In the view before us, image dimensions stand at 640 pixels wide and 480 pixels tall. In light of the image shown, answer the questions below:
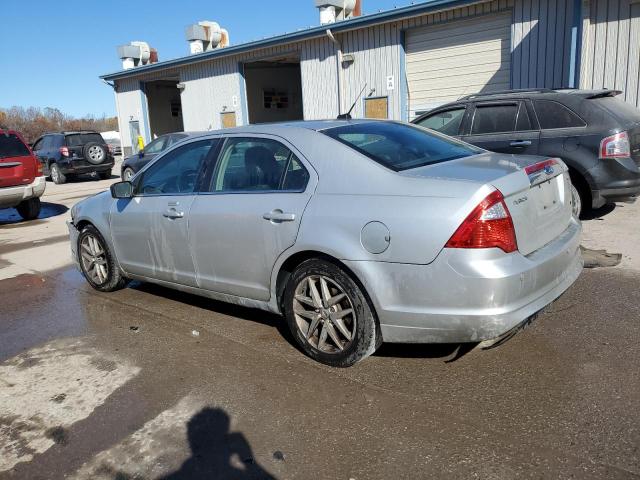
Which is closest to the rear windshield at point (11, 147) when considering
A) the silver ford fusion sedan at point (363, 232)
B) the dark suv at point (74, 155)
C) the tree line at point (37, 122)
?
the silver ford fusion sedan at point (363, 232)

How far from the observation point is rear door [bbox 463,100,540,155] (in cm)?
700

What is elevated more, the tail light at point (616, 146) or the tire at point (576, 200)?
the tail light at point (616, 146)

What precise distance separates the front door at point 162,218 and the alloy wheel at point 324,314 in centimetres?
116

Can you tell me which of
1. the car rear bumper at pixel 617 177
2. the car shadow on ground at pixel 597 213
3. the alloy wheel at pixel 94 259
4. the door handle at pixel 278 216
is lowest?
the car shadow on ground at pixel 597 213

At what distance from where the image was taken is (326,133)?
381 centimetres

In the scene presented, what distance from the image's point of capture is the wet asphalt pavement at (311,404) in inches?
106

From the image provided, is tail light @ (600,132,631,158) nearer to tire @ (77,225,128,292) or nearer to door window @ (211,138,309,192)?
door window @ (211,138,309,192)

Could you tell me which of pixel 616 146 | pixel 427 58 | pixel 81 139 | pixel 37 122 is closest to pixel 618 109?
pixel 616 146

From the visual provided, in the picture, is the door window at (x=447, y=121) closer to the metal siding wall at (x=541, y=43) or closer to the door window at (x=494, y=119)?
the door window at (x=494, y=119)

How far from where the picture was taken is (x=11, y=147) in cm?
1041

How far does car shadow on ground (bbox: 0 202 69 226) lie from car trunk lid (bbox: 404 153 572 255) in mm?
9977

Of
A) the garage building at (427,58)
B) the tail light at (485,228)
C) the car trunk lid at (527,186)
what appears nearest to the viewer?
the tail light at (485,228)

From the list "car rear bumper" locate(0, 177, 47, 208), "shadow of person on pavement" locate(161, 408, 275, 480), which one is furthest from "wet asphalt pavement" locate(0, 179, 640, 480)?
"car rear bumper" locate(0, 177, 47, 208)

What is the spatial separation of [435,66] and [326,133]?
10603 millimetres
